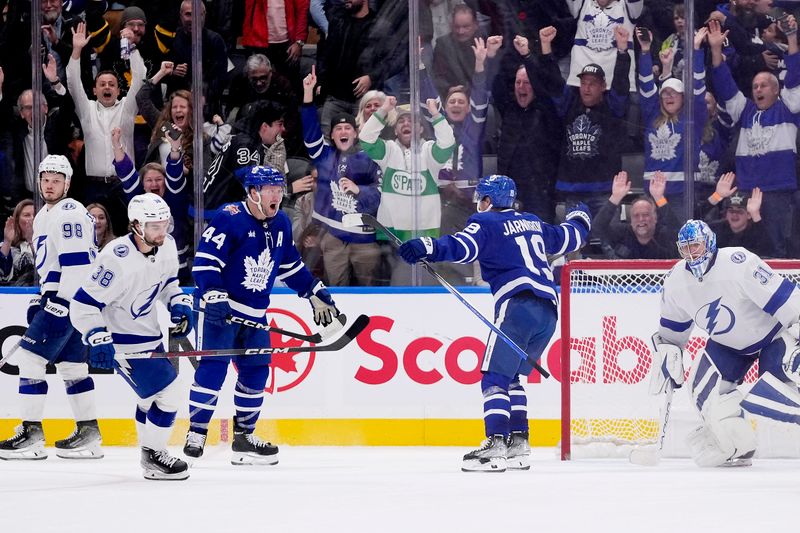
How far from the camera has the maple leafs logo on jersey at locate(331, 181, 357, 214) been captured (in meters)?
7.31

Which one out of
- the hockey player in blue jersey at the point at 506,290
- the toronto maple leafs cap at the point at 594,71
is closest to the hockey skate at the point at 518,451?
the hockey player in blue jersey at the point at 506,290

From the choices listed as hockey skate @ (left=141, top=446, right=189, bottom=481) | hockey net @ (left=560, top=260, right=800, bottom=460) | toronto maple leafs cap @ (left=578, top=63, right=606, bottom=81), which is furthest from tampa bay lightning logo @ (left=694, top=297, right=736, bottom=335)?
hockey skate @ (left=141, top=446, right=189, bottom=481)

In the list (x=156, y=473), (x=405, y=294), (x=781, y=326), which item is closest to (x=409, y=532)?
(x=156, y=473)

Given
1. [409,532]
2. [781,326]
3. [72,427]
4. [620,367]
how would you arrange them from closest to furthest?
[409,532] < [781,326] < [620,367] < [72,427]

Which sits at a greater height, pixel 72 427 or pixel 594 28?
pixel 594 28

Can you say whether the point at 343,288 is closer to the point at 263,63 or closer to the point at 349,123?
the point at 349,123

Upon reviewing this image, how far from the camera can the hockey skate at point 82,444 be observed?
5914 millimetres

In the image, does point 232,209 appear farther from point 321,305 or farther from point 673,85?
point 673,85

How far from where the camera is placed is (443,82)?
7.33m

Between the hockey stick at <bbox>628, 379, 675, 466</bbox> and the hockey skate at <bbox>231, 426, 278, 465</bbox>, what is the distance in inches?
63.4

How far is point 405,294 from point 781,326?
6.68 ft

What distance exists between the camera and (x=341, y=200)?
7.33 metres

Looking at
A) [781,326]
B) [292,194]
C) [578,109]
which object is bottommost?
[781,326]

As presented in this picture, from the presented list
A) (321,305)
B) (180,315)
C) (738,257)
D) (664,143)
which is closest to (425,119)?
(664,143)
